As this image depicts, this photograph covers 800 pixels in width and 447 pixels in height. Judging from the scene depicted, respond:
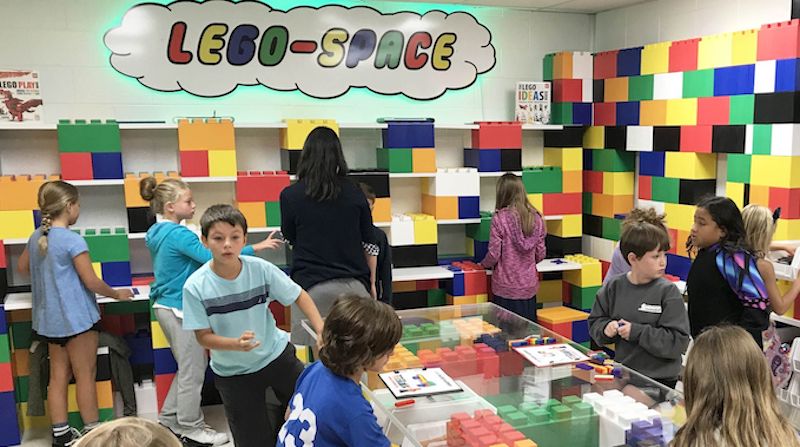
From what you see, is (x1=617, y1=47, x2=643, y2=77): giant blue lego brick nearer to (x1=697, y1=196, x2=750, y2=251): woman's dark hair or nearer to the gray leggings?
(x1=697, y1=196, x2=750, y2=251): woman's dark hair

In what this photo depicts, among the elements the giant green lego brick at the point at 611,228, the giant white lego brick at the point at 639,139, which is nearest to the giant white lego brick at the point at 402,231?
the giant green lego brick at the point at 611,228

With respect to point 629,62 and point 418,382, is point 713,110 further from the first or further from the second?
point 418,382

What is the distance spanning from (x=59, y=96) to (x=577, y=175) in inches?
148

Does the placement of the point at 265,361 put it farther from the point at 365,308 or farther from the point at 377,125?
the point at 377,125

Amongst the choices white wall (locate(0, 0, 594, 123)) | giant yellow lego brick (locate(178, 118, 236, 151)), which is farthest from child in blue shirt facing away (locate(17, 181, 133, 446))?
white wall (locate(0, 0, 594, 123))

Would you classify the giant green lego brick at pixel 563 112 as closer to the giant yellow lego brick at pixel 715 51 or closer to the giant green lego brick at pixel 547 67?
the giant green lego brick at pixel 547 67

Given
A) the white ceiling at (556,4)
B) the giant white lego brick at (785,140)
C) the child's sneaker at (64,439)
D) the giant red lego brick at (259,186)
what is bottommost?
the child's sneaker at (64,439)

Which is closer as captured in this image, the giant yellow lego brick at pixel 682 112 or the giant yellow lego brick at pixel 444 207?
the giant yellow lego brick at pixel 682 112

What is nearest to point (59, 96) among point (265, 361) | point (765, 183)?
point (265, 361)

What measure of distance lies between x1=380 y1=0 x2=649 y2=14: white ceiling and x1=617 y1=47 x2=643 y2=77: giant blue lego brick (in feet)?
1.28

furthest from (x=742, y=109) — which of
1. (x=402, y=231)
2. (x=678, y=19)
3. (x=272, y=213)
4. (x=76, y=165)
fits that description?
(x=76, y=165)

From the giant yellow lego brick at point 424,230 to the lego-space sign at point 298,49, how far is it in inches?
38.5

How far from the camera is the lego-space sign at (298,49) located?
14.9 feet

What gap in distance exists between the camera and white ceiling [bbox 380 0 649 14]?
5.02 meters
